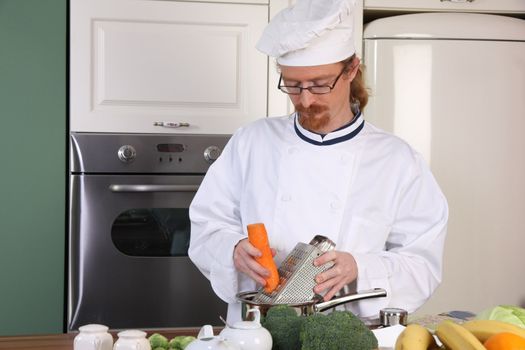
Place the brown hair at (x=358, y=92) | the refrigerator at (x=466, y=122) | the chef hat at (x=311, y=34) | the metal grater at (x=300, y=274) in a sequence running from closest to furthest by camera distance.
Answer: the metal grater at (x=300, y=274) → the chef hat at (x=311, y=34) → the brown hair at (x=358, y=92) → the refrigerator at (x=466, y=122)

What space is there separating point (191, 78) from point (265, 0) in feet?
1.15

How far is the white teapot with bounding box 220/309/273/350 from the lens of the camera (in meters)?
1.12

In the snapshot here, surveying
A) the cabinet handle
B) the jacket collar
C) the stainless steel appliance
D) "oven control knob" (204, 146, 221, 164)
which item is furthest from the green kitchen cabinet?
the jacket collar

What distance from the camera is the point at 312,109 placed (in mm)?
1927

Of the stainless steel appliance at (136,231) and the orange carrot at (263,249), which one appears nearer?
the orange carrot at (263,249)

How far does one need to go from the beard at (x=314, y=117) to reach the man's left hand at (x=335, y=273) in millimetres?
343

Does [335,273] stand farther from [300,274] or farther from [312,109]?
[312,109]

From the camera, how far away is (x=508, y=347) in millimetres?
1005

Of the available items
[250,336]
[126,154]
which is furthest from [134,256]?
[250,336]

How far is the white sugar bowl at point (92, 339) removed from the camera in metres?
1.19

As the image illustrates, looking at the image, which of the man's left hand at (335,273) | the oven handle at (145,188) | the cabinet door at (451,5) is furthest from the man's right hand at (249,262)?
the cabinet door at (451,5)

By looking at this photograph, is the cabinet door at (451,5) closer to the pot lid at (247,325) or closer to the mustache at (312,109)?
the mustache at (312,109)

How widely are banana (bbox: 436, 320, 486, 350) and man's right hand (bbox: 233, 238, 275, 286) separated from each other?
0.64 meters

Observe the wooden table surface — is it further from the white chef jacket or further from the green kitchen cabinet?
the green kitchen cabinet
